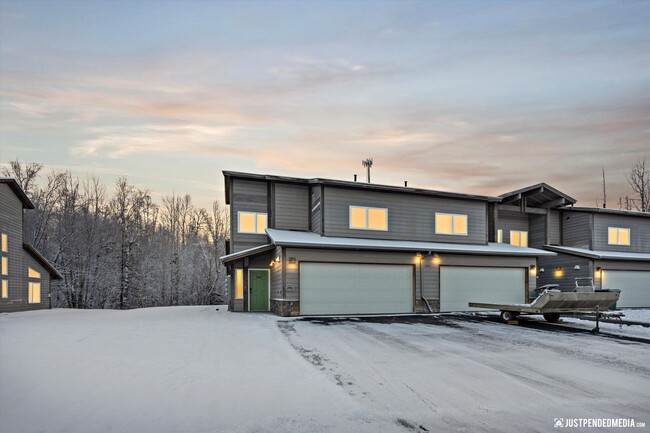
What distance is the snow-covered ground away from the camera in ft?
16.6

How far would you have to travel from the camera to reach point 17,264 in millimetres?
23203

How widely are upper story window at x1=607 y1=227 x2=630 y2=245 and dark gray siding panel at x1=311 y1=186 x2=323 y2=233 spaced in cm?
1957

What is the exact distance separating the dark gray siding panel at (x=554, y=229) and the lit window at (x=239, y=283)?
1961 centimetres

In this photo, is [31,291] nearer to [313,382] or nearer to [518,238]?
[313,382]

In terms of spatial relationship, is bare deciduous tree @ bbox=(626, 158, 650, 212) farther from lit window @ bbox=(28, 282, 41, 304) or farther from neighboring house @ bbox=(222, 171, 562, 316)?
lit window @ bbox=(28, 282, 41, 304)

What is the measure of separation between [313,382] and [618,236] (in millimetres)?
28213

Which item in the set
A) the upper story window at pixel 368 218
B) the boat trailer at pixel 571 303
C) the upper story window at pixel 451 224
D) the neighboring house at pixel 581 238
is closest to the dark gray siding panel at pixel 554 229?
the neighboring house at pixel 581 238

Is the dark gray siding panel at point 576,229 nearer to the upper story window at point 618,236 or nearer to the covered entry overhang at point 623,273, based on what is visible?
the covered entry overhang at point 623,273

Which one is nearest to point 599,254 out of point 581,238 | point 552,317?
point 581,238

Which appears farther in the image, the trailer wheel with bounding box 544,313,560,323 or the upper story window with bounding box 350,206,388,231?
the upper story window with bounding box 350,206,388,231

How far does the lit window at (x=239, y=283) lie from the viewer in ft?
66.8

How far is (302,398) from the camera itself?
5910 millimetres

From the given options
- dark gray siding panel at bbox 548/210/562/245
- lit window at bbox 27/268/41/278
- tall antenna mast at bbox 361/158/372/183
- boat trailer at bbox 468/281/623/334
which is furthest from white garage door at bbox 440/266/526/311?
lit window at bbox 27/268/41/278

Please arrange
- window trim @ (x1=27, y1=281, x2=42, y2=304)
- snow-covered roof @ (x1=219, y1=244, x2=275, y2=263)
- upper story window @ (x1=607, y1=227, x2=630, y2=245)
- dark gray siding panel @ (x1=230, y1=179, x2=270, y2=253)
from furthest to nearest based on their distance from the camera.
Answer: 1. upper story window @ (x1=607, y1=227, x2=630, y2=245)
2. window trim @ (x1=27, y1=281, x2=42, y2=304)
3. dark gray siding panel @ (x1=230, y1=179, x2=270, y2=253)
4. snow-covered roof @ (x1=219, y1=244, x2=275, y2=263)
